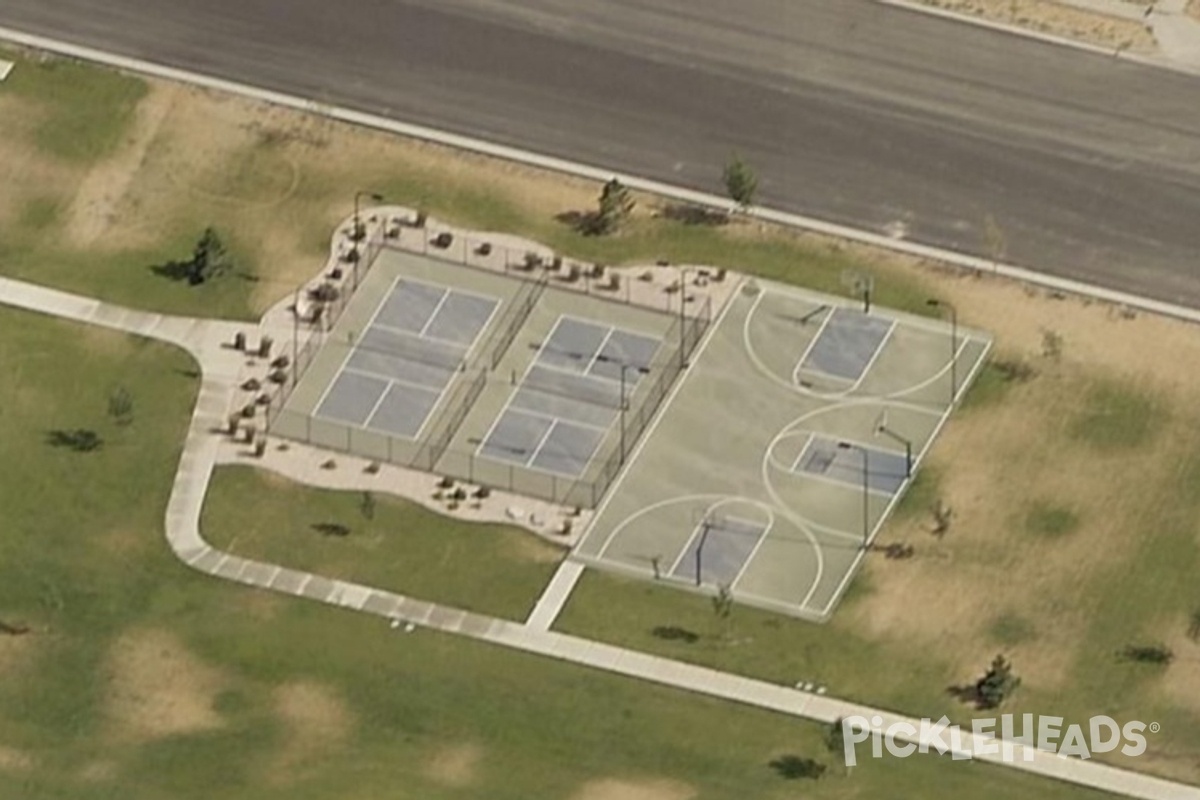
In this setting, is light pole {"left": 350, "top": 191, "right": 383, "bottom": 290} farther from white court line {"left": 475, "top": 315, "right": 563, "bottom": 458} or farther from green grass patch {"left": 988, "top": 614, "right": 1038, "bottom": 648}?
green grass patch {"left": 988, "top": 614, "right": 1038, "bottom": 648}

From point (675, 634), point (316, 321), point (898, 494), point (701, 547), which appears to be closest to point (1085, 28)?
point (898, 494)

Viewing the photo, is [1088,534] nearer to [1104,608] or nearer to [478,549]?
[1104,608]

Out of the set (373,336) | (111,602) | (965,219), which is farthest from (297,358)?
(965,219)

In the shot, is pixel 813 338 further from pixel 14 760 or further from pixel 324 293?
pixel 14 760

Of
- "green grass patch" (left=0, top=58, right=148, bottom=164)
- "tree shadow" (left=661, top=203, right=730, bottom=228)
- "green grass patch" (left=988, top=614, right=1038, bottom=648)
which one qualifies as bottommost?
"green grass patch" (left=988, top=614, right=1038, bottom=648)

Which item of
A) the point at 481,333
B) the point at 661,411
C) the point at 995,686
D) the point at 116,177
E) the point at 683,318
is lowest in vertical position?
the point at 995,686

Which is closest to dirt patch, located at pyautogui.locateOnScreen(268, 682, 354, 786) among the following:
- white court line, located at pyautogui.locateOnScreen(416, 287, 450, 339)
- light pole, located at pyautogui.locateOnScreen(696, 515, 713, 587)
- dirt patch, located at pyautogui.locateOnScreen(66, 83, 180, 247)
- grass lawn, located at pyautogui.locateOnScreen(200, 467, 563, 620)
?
grass lawn, located at pyautogui.locateOnScreen(200, 467, 563, 620)
